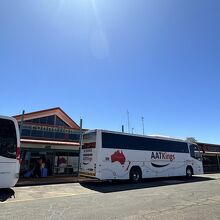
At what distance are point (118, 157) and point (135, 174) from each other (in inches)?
85.3

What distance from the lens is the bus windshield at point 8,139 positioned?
34.4 feet

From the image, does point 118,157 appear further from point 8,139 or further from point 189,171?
point 189,171

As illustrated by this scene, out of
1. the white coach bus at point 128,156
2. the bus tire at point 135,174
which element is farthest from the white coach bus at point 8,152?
the bus tire at point 135,174

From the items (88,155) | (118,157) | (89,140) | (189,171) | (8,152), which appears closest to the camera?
(8,152)

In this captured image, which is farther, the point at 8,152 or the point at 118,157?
the point at 118,157

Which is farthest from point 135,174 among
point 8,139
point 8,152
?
point 8,139

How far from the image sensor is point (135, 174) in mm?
17031

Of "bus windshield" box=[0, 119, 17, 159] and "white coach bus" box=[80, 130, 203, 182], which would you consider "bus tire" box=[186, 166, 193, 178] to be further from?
"bus windshield" box=[0, 119, 17, 159]

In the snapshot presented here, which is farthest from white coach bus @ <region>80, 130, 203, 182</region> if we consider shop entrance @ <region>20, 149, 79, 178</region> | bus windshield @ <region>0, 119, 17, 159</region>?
bus windshield @ <region>0, 119, 17, 159</region>

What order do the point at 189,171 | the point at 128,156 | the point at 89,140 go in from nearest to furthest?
1. the point at 89,140
2. the point at 128,156
3. the point at 189,171

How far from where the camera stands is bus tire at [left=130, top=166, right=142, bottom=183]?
16766 millimetres

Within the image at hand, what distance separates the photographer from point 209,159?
37688 millimetres

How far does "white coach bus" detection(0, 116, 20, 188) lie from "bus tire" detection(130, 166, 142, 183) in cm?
850

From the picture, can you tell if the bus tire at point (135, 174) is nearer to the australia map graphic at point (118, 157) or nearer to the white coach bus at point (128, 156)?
the white coach bus at point (128, 156)
